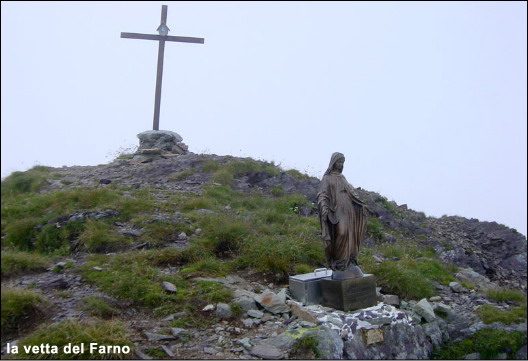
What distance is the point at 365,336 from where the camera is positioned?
20.7ft

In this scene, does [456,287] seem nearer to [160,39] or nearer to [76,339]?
[76,339]

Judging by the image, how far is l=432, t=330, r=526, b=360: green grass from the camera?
254 inches

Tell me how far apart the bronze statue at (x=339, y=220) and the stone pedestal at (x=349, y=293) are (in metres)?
0.12

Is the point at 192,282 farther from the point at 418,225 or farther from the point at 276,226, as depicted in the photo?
the point at 418,225

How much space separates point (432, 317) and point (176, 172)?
8.35 meters

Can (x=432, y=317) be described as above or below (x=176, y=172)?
below

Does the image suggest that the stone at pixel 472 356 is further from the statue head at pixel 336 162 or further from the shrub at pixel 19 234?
the shrub at pixel 19 234

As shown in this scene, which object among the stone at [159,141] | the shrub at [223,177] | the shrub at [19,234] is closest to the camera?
the shrub at [19,234]

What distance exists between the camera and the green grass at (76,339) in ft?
16.3

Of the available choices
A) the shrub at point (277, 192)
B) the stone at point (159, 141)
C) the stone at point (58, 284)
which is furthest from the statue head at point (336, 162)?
the stone at point (159, 141)

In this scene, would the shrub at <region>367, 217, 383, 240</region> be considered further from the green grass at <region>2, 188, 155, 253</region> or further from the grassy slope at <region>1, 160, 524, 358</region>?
the green grass at <region>2, 188, 155, 253</region>

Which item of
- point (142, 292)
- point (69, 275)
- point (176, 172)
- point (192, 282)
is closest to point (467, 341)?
point (192, 282)

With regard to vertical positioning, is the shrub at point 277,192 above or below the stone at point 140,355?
above

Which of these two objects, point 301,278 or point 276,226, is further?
point 276,226
